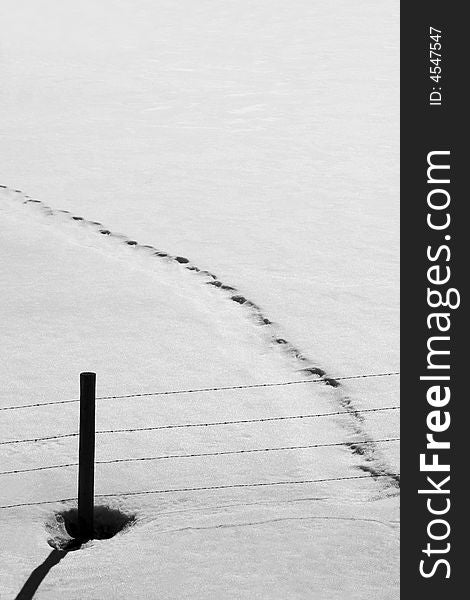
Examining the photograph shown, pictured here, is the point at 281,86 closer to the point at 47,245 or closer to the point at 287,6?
the point at 287,6

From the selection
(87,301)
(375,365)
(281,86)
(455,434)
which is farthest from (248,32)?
(455,434)

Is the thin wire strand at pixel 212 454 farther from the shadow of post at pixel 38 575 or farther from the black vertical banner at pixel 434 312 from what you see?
the shadow of post at pixel 38 575

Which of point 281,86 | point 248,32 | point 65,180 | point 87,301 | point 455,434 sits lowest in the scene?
point 455,434

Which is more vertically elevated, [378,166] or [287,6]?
[287,6]

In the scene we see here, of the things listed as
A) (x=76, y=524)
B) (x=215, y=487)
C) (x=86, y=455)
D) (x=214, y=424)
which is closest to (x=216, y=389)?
(x=214, y=424)

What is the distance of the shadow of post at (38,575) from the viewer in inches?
172

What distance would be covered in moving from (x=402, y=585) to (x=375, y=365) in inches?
114

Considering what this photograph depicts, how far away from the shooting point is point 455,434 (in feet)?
19.2

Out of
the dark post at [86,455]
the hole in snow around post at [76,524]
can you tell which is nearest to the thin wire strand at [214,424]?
the hole in snow around post at [76,524]

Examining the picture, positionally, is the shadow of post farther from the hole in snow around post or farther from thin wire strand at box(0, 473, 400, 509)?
thin wire strand at box(0, 473, 400, 509)

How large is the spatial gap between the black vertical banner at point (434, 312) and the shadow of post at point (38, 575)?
1.63 meters

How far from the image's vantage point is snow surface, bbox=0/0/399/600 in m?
4.81

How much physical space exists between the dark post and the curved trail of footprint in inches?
66.2

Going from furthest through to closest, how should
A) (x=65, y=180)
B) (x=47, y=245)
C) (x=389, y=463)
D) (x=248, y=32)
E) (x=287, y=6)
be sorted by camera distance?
(x=287, y=6) → (x=248, y=32) → (x=65, y=180) → (x=47, y=245) → (x=389, y=463)
